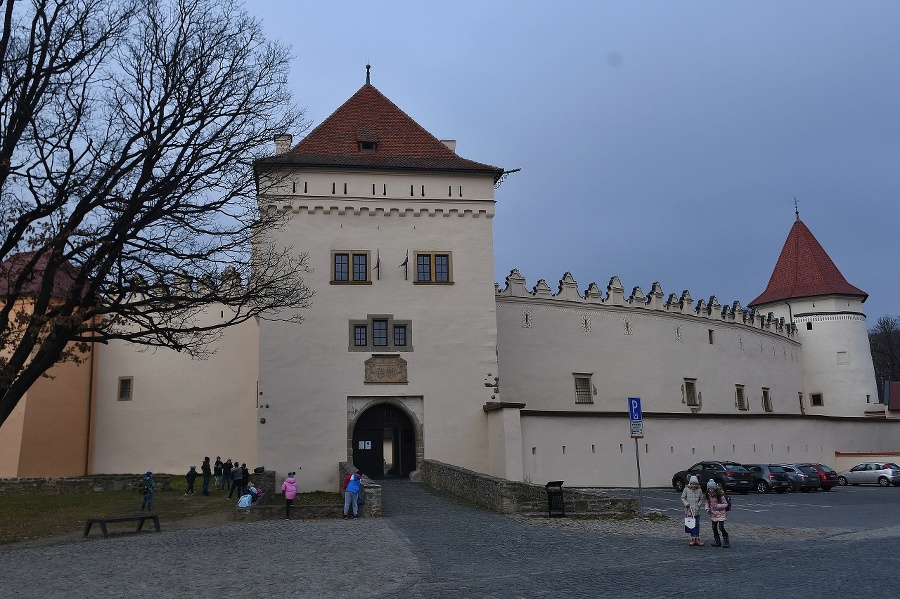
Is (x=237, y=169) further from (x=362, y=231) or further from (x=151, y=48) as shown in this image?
(x=362, y=231)

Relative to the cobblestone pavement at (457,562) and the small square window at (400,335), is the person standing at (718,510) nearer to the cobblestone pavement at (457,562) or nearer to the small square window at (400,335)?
the cobblestone pavement at (457,562)

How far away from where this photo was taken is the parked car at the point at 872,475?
32031 millimetres

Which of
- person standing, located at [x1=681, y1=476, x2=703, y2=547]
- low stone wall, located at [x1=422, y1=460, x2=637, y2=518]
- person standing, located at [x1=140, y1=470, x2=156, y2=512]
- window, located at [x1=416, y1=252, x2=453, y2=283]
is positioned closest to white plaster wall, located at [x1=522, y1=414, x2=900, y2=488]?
window, located at [x1=416, y1=252, x2=453, y2=283]

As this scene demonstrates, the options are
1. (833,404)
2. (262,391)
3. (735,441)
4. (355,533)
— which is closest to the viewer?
(355,533)

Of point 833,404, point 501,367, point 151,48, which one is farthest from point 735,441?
point 151,48

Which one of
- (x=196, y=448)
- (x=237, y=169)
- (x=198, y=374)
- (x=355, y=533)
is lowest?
(x=355, y=533)

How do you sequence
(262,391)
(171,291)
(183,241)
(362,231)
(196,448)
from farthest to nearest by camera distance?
(196,448)
(362,231)
(262,391)
(171,291)
(183,241)

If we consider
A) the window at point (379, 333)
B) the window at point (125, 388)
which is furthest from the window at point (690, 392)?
the window at point (125, 388)

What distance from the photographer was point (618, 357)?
3312 centimetres

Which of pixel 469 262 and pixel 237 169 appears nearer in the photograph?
pixel 237 169

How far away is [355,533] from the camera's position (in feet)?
46.8

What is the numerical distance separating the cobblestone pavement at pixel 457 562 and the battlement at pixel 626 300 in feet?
50.1

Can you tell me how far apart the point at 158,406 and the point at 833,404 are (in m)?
33.7

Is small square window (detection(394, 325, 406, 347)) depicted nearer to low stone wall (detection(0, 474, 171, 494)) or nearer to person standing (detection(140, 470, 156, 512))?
person standing (detection(140, 470, 156, 512))
